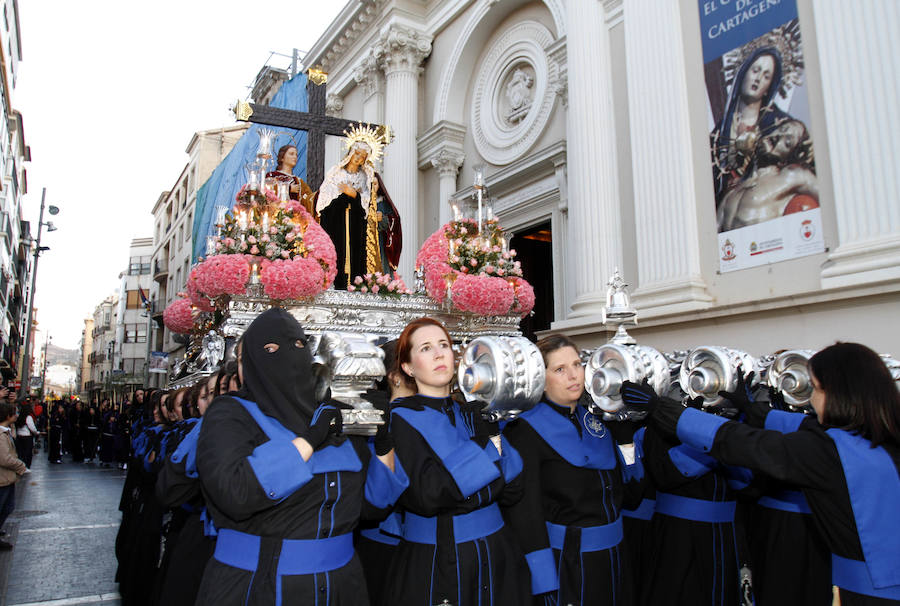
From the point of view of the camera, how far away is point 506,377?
8.32ft

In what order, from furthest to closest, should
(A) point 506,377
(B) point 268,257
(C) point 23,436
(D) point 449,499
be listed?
(C) point 23,436
(B) point 268,257
(A) point 506,377
(D) point 449,499

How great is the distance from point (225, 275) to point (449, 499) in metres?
3.88

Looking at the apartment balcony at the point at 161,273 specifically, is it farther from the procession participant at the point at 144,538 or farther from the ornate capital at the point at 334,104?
the procession participant at the point at 144,538

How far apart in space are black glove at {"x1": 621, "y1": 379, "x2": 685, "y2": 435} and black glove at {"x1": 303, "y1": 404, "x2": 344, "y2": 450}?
4.07ft

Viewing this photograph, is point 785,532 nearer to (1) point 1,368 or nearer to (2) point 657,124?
(2) point 657,124

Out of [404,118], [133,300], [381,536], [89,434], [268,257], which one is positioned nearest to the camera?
[381,536]

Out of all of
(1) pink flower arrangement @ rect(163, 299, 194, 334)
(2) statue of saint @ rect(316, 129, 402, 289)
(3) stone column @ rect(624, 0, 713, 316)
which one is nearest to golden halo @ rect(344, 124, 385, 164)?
(2) statue of saint @ rect(316, 129, 402, 289)

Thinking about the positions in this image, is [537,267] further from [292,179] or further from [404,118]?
[292,179]

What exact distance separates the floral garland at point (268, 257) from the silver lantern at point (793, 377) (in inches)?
156

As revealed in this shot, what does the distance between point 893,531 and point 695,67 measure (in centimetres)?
755

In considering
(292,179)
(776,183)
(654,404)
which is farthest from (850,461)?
(292,179)

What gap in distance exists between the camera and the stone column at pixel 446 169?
14.1 metres

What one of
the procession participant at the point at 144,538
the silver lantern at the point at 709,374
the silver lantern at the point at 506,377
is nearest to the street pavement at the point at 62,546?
the procession participant at the point at 144,538

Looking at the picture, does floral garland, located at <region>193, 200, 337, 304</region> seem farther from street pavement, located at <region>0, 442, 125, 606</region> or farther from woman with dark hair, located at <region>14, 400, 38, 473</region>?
woman with dark hair, located at <region>14, 400, 38, 473</region>
